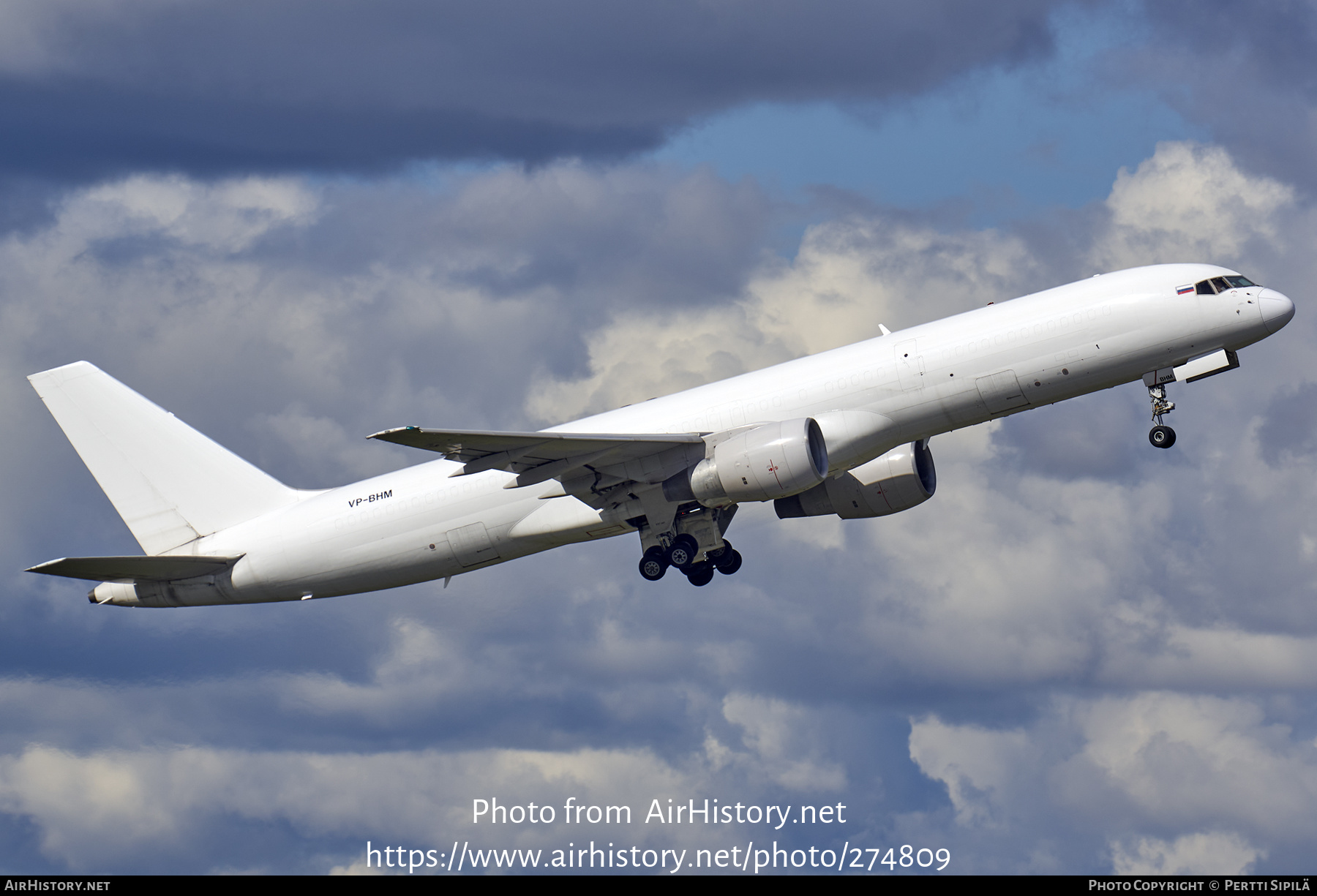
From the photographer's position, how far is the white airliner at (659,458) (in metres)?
42.9

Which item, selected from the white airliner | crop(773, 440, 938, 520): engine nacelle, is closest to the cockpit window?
the white airliner

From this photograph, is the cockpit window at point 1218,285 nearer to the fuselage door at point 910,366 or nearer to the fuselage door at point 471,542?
the fuselage door at point 910,366

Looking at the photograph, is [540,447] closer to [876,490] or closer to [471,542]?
[471,542]

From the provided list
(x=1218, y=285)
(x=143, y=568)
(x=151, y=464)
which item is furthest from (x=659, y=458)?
(x=151, y=464)

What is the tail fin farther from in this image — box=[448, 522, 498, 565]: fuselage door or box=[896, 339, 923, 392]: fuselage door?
box=[896, 339, 923, 392]: fuselage door

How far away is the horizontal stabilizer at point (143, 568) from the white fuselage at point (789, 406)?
653 millimetres

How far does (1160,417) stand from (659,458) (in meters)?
15.7

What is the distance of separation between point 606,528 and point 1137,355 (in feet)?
58.8

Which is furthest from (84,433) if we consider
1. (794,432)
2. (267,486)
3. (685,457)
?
(794,432)

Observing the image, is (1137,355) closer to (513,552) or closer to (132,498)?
(513,552)

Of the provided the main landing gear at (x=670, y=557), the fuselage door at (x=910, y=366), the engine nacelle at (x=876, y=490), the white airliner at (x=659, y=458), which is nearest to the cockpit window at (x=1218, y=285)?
the white airliner at (x=659, y=458)

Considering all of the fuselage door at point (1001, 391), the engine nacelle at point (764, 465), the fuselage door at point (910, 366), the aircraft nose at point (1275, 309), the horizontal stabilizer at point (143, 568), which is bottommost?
the horizontal stabilizer at point (143, 568)

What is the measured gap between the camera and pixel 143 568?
162 ft

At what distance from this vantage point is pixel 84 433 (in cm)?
5331
